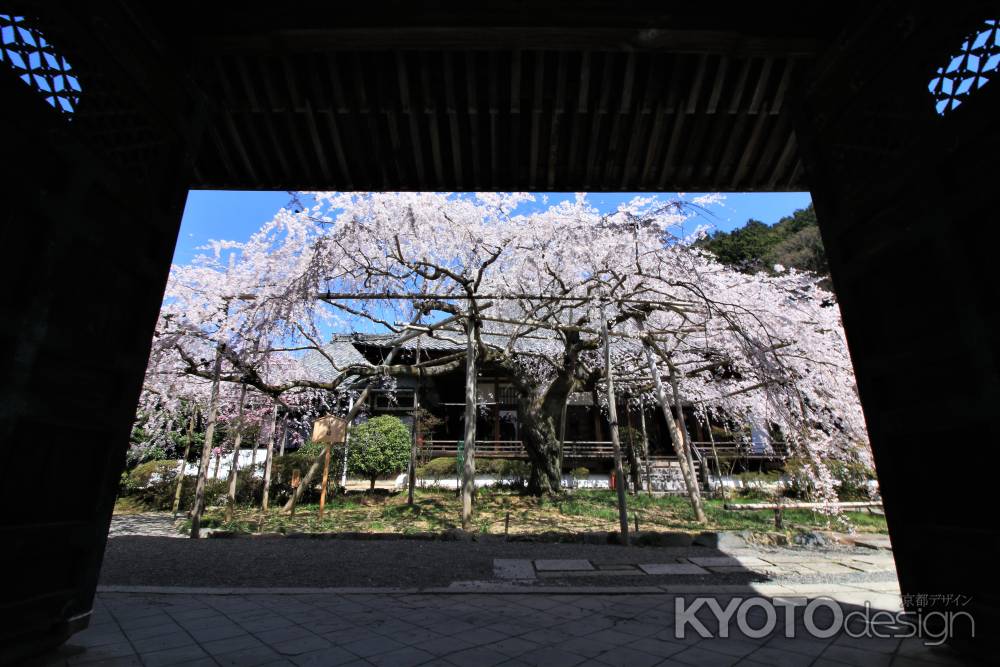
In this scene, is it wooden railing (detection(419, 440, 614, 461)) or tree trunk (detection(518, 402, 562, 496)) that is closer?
tree trunk (detection(518, 402, 562, 496))

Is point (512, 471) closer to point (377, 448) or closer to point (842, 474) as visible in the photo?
point (377, 448)

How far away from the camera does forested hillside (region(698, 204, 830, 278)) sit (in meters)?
24.7

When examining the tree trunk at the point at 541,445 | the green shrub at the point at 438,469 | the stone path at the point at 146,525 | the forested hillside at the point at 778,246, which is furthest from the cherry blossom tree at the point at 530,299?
the forested hillside at the point at 778,246

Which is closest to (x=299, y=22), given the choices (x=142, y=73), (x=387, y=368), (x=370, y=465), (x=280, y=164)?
(x=142, y=73)

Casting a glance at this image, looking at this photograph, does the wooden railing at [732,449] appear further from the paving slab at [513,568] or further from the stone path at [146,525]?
the stone path at [146,525]

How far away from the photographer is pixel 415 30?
258cm

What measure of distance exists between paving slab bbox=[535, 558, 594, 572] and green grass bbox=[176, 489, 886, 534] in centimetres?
242

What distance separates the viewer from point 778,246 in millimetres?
→ 27000

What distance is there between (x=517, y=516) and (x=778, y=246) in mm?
25639

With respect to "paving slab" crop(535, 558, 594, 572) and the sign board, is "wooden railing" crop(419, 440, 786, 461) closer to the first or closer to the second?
the sign board

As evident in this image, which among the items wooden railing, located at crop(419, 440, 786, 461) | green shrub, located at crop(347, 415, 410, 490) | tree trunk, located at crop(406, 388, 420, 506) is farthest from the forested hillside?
green shrub, located at crop(347, 415, 410, 490)

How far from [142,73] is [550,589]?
16.3 ft

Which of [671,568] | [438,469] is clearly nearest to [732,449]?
[438,469]

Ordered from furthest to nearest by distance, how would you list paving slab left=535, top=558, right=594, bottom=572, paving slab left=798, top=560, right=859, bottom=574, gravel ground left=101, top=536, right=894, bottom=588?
paving slab left=535, top=558, right=594, bottom=572 < paving slab left=798, top=560, right=859, bottom=574 < gravel ground left=101, top=536, right=894, bottom=588
